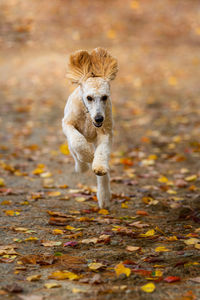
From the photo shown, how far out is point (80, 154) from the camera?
14.8 feet

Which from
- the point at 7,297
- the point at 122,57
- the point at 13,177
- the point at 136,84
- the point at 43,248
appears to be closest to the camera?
the point at 7,297

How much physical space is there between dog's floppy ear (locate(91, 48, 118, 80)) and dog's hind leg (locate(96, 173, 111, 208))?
1.15 metres

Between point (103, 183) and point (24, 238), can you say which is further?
point (103, 183)

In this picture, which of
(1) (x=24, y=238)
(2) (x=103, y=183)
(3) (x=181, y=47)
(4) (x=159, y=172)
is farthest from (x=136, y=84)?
(1) (x=24, y=238)

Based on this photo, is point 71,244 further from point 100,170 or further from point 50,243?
point 100,170

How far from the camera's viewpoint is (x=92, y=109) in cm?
432

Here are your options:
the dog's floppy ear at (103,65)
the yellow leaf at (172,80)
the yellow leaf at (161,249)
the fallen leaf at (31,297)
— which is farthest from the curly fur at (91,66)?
the yellow leaf at (172,80)

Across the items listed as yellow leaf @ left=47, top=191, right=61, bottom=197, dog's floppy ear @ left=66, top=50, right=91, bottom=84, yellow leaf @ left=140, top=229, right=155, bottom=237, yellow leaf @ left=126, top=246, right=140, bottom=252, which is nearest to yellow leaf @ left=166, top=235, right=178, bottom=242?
yellow leaf @ left=140, top=229, right=155, bottom=237

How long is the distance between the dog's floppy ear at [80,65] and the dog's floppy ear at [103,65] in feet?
0.21

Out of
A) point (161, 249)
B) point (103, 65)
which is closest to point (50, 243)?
point (161, 249)

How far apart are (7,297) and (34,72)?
12.0 m

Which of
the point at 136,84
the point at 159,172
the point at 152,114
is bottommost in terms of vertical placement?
the point at 159,172

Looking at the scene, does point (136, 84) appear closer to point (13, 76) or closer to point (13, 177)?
point (13, 76)

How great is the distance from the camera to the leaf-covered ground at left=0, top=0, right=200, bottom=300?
10.7ft
